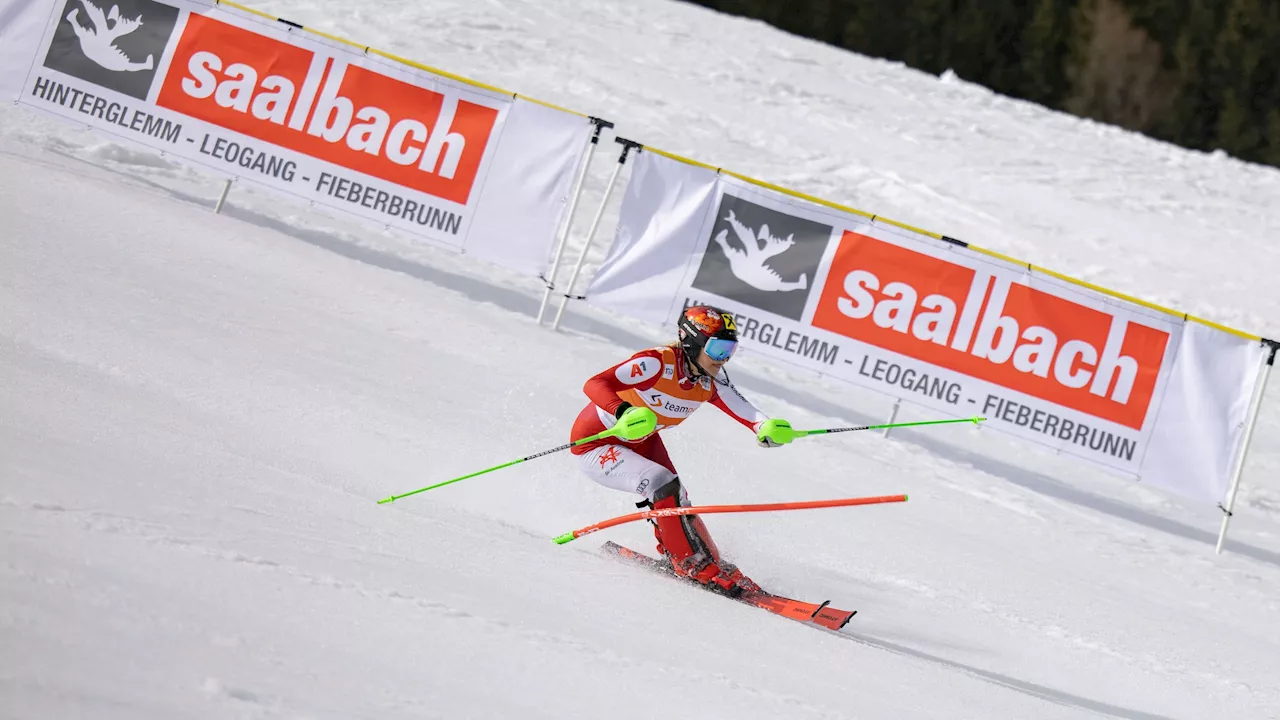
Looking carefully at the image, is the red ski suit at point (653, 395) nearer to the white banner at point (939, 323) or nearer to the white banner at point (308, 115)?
the white banner at point (939, 323)

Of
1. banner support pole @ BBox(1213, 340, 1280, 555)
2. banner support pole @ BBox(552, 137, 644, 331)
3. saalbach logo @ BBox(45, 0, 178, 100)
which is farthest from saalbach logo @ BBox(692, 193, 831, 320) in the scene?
saalbach logo @ BBox(45, 0, 178, 100)

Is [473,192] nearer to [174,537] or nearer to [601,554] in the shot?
[601,554]

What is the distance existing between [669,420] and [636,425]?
546 millimetres

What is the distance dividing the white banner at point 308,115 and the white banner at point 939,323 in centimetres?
93

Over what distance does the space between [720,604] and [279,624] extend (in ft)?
7.79

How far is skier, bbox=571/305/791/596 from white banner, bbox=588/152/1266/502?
10.0 ft

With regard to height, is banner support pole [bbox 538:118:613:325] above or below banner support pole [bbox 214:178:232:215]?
above

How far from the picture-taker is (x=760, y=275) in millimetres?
9352

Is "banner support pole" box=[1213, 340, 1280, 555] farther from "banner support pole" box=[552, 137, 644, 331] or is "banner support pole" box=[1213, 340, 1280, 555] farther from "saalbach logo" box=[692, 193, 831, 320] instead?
"banner support pole" box=[552, 137, 644, 331]

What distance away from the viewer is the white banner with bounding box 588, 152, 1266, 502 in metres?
8.81

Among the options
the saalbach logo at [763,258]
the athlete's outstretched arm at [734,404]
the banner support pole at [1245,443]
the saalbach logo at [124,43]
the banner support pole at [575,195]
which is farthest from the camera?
the saalbach logo at [124,43]

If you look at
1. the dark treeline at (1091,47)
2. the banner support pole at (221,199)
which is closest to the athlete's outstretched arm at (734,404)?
the banner support pole at (221,199)

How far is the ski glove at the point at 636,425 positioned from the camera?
5.67 m

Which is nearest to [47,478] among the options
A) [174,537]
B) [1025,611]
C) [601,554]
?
[174,537]
